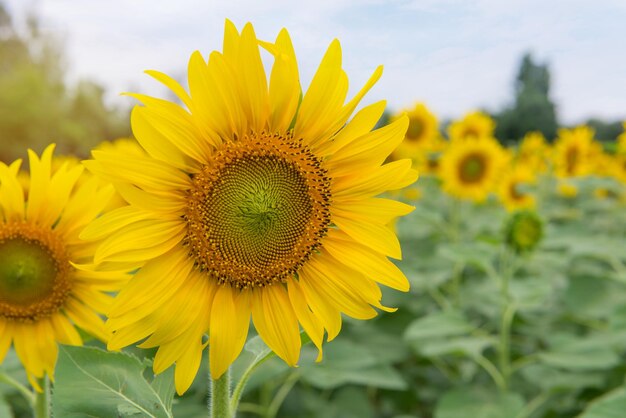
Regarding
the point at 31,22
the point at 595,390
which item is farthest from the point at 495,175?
the point at 31,22

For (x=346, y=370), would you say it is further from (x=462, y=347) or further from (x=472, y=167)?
(x=472, y=167)

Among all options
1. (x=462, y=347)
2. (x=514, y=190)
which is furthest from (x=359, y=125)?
(x=514, y=190)

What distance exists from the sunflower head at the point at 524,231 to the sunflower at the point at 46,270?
7.25 ft

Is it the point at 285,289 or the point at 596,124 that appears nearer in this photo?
the point at 285,289

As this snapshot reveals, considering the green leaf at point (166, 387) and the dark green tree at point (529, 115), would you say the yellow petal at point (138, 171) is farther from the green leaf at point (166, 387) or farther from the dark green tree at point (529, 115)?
the dark green tree at point (529, 115)

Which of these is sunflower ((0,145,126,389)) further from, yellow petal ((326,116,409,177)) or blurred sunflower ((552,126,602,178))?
blurred sunflower ((552,126,602,178))

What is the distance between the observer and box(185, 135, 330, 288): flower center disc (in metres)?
1.17

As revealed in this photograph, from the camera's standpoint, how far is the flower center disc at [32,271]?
4.73ft

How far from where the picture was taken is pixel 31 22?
23828mm

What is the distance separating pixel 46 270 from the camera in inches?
57.3

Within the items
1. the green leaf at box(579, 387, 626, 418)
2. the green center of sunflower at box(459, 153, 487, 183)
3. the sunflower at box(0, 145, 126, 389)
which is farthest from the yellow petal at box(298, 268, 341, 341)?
the green center of sunflower at box(459, 153, 487, 183)

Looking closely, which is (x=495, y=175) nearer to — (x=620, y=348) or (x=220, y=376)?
(x=620, y=348)

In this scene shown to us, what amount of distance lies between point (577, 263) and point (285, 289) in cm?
432

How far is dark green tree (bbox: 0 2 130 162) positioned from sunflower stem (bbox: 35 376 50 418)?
15119 millimetres
